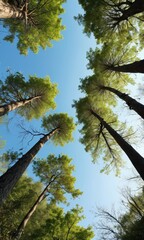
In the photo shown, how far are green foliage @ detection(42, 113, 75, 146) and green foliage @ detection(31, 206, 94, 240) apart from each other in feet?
21.1

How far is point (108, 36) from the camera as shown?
13.2 meters

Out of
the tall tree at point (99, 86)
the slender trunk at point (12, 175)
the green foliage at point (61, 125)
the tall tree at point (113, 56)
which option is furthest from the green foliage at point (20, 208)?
the tall tree at point (113, 56)

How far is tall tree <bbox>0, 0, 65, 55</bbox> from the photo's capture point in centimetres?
1105

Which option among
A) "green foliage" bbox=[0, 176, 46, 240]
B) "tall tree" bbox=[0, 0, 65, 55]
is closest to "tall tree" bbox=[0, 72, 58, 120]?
"tall tree" bbox=[0, 0, 65, 55]

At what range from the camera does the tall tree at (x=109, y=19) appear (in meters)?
11.6

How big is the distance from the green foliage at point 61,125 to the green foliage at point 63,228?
6.45m

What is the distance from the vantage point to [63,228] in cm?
1037

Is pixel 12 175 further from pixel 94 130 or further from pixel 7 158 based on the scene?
pixel 94 130

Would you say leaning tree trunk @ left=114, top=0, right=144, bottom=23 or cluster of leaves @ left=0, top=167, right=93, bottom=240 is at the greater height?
leaning tree trunk @ left=114, top=0, right=144, bottom=23

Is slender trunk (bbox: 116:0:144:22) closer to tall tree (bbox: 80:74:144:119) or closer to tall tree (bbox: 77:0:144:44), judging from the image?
tall tree (bbox: 77:0:144:44)

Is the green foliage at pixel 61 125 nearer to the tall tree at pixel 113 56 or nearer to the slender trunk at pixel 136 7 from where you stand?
the tall tree at pixel 113 56

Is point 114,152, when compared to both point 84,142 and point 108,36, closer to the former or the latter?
point 84,142

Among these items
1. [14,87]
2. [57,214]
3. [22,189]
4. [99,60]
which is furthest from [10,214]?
[99,60]

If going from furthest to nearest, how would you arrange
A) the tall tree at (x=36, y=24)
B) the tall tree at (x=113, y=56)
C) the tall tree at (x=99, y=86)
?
the tall tree at (x=99, y=86) < the tall tree at (x=113, y=56) < the tall tree at (x=36, y=24)
